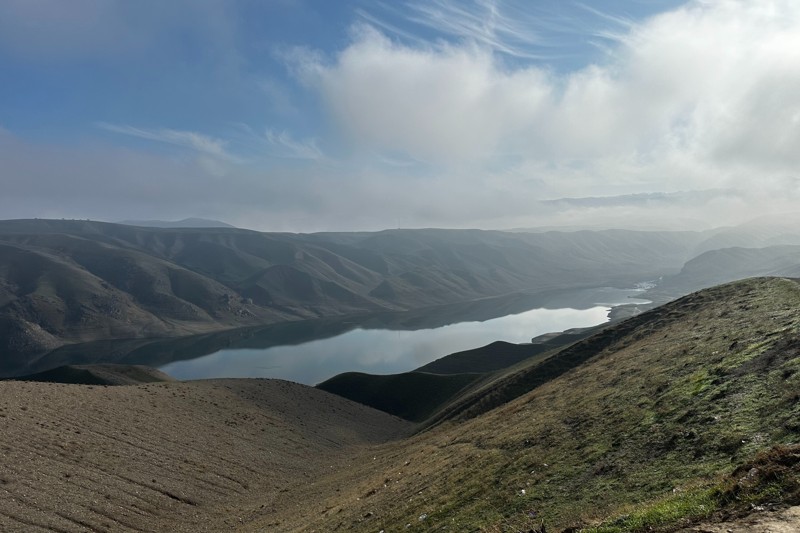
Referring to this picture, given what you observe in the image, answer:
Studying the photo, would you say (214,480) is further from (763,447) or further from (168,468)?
(763,447)

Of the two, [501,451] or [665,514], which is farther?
[501,451]

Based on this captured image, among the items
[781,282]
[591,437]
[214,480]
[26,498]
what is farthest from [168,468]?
[781,282]

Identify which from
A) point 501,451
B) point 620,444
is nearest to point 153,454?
point 501,451

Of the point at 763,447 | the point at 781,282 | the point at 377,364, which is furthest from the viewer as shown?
the point at 377,364

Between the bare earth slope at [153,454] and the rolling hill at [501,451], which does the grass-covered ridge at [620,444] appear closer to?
the rolling hill at [501,451]

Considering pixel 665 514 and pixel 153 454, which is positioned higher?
pixel 665 514

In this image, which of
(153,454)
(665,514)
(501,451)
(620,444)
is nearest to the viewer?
(665,514)

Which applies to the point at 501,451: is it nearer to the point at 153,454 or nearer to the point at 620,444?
the point at 620,444
